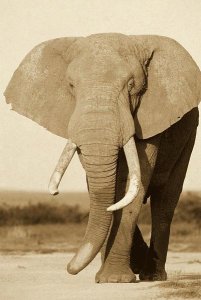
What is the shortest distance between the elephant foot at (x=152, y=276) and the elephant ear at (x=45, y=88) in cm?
241

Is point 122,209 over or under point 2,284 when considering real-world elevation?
over

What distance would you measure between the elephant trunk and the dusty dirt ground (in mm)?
406

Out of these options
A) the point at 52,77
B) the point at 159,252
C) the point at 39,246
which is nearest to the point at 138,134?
the point at 52,77

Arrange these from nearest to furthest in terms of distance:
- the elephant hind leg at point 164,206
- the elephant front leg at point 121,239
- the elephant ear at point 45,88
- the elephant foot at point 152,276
Answer: the elephant front leg at point 121,239
the elephant ear at point 45,88
the elephant foot at point 152,276
the elephant hind leg at point 164,206

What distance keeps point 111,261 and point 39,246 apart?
548 inches

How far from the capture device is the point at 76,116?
15.6 meters

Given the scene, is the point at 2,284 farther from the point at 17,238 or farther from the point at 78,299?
the point at 17,238

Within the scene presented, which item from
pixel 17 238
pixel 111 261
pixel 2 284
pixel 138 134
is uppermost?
pixel 138 134

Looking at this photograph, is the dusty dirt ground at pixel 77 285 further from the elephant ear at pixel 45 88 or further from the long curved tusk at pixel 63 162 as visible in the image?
the elephant ear at pixel 45 88

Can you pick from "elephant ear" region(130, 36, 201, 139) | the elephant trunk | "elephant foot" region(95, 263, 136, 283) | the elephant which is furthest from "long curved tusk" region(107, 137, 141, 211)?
"elephant foot" region(95, 263, 136, 283)

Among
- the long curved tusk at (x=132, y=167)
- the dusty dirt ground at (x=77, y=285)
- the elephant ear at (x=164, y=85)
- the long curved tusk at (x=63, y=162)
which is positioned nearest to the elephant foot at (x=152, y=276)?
the dusty dirt ground at (x=77, y=285)

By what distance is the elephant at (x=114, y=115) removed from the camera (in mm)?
15516

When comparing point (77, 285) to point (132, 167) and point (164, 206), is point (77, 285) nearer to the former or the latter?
point (132, 167)

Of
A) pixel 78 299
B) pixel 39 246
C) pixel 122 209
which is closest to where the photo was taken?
pixel 78 299
